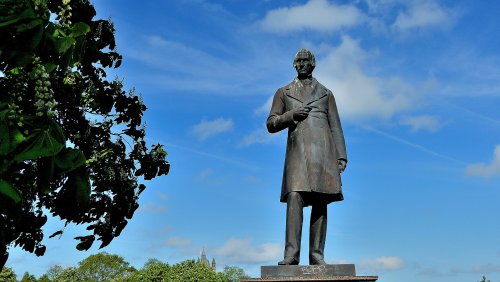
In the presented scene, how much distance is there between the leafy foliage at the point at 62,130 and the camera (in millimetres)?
6719

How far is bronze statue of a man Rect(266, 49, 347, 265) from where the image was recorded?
8.56 m

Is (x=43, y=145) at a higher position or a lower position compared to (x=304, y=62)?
lower

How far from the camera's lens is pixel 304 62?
9.20 metres

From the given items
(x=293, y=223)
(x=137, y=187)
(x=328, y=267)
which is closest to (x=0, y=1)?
(x=293, y=223)

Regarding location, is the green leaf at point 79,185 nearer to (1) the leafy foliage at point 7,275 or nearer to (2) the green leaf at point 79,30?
(2) the green leaf at point 79,30

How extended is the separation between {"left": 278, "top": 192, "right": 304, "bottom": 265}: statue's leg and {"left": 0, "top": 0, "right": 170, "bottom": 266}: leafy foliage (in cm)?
265

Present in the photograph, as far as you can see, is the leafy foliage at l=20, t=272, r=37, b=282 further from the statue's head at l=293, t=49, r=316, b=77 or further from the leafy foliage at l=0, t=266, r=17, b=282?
the statue's head at l=293, t=49, r=316, b=77

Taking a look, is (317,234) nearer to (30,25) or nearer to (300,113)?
→ (300,113)

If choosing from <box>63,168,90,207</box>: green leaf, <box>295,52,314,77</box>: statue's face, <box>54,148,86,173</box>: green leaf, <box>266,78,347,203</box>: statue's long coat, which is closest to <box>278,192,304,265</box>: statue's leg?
<box>266,78,347,203</box>: statue's long coat

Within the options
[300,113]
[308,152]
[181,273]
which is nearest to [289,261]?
[308,152]

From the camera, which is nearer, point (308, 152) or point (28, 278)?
point (308, 152)

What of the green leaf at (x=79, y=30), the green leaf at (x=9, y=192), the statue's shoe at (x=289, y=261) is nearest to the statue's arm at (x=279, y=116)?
the statue's shoe at (x=289, y=261)

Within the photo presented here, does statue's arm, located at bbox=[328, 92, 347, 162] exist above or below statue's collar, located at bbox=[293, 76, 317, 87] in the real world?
below

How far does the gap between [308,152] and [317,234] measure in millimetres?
1126
